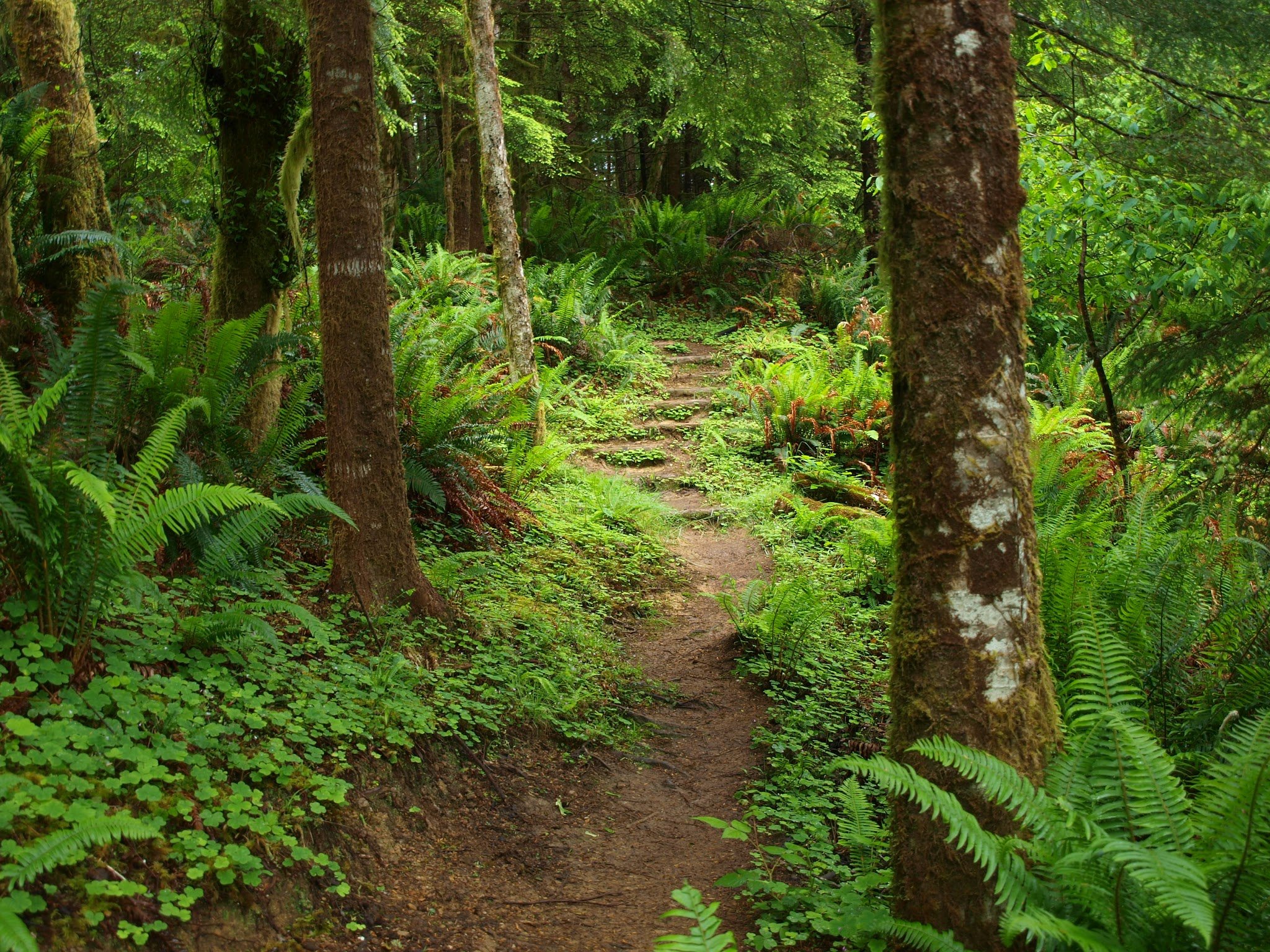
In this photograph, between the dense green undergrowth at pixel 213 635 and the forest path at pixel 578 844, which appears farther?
the forest path at pixel 578 844

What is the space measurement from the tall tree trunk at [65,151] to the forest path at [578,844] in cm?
407

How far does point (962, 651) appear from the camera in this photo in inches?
102

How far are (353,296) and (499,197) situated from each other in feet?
15.4

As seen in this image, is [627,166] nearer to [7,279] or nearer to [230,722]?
[7,279]

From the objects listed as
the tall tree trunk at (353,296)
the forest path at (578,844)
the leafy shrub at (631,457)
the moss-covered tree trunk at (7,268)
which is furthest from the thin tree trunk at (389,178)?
the forest path at (578,844)

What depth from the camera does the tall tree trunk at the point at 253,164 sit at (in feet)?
17.9

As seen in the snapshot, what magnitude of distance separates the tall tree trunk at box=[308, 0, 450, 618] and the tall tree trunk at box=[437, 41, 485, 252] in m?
8.32

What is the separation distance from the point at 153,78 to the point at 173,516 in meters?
4.25

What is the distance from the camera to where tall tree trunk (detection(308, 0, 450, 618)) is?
4.13 meters

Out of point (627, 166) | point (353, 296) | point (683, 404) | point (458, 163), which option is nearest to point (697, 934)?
point (353, 296)

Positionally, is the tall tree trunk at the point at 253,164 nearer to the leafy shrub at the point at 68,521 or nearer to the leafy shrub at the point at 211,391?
the leafy shrub at the point at 211,391

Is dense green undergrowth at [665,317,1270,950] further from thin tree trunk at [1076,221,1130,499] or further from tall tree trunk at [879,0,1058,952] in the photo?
thin tree trunk at [1076,221,1130,499]

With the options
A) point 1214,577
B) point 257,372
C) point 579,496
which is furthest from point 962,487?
point 579,496

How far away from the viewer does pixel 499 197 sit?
27.8 ft
